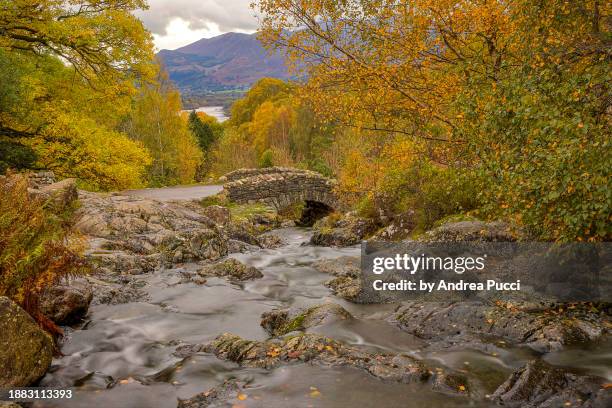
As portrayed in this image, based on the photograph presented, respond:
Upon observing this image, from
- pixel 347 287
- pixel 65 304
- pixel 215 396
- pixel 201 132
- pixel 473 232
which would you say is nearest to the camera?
pixel 215 396

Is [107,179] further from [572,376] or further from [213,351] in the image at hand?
[572,376]

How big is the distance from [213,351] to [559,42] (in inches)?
266

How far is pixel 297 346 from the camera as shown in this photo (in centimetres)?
598

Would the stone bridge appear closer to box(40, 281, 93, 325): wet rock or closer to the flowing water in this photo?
the flowing water

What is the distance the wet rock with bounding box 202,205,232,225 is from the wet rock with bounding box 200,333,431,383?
12.3 metres

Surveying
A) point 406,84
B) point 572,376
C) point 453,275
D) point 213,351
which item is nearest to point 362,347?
point 213,351

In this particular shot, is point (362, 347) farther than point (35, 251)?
Yes

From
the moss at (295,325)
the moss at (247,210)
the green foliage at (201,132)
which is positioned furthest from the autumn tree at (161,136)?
the moss at (295,325)

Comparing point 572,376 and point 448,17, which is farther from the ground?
point 448,17

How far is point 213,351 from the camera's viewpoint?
6.29 meters

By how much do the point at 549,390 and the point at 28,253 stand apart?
621 cm

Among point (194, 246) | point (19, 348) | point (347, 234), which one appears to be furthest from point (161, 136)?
point (19, 348)

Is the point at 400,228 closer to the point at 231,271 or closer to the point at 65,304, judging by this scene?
the point at 231,271

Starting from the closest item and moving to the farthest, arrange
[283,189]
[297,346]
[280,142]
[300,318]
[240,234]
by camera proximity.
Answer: [297,346]
[300,318]
[240,234]
[283,189]
[280,142]
